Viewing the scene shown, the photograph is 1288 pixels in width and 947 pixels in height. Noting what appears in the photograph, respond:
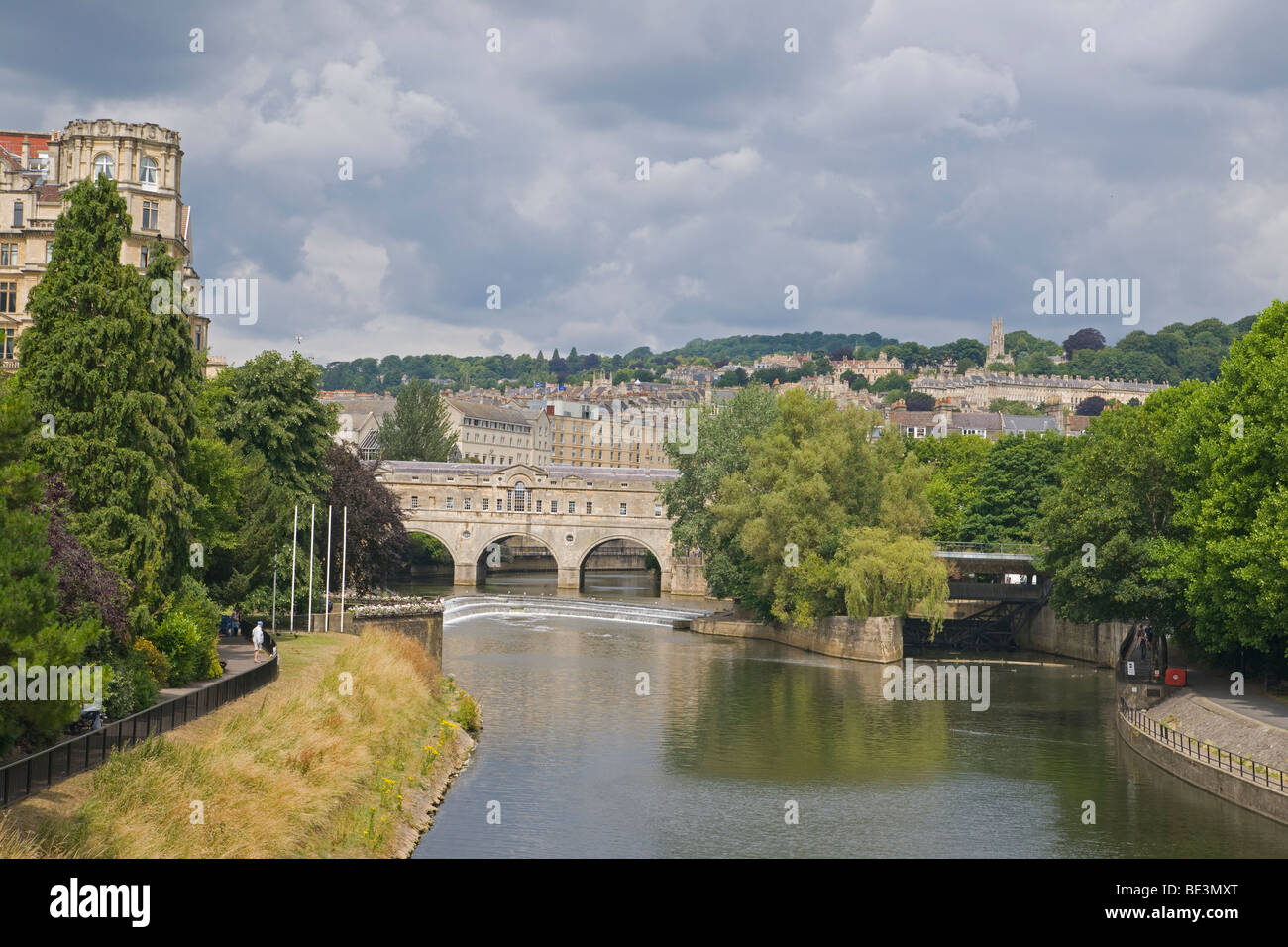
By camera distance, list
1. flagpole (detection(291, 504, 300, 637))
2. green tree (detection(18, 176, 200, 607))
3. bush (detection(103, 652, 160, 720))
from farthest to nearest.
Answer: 1. flagpole (detection(291, 504, 300, 637))
2. green tree (detection(18, 176, 200, 607))
3. bush (detection(103, 652, 160, 720))

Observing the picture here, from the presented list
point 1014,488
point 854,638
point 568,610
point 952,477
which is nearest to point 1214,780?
point 854,638

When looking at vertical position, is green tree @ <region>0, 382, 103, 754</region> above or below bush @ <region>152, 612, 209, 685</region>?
above

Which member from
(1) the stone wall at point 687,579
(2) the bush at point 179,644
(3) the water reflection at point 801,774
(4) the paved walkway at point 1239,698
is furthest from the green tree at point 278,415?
(1) the stone wall at point 687,579

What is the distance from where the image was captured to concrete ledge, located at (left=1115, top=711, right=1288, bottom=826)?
31.9 m

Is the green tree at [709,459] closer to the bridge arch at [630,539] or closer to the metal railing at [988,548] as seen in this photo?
the metal railing at [988,548]

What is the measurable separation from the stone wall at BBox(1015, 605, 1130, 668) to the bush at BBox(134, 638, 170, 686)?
141ft

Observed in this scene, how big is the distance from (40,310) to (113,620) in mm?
9333

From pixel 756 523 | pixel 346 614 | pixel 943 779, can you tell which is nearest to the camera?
pixel 943 779

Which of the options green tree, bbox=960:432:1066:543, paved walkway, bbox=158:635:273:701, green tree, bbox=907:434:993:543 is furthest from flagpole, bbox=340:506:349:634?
green tree, bbox=960:432:1066:543

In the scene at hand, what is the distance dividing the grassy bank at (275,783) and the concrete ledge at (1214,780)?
1953 centimetres

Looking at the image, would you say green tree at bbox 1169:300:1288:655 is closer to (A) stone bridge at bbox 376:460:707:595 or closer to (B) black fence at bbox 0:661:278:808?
(B) black fence at bbox 0:661:278:808
